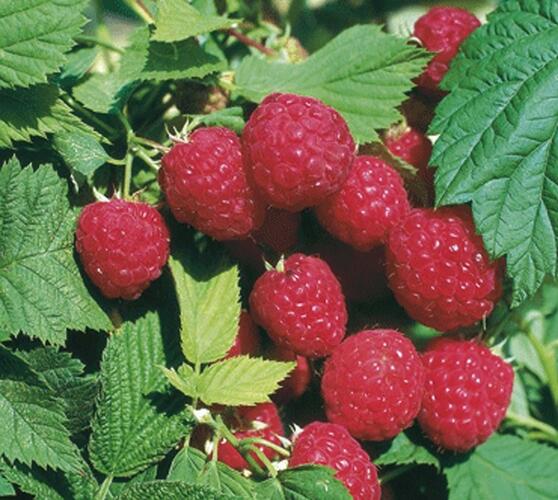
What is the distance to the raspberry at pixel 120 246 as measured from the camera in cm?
115

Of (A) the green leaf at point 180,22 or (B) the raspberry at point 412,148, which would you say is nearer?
(A) the green leaf at point 180,22

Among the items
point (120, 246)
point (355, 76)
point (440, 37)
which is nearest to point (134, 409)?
point (120, 246)

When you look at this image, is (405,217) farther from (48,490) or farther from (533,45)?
(48,490)

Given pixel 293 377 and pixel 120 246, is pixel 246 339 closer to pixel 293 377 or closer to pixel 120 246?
pixel 293 377

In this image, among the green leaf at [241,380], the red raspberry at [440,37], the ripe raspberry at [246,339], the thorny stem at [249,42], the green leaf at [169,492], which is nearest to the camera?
the green leaf at [169,492]

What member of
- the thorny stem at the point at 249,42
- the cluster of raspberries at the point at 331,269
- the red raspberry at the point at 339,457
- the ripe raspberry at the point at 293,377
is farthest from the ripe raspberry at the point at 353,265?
the thorny stem at the point at 249,42

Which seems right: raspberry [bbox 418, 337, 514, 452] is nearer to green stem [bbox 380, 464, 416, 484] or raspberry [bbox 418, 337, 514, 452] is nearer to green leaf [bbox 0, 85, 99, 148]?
green stem [bbox 380, 464, 416, 484]

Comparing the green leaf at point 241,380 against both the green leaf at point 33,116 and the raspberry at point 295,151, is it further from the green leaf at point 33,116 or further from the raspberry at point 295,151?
the green leaf at point 33,116

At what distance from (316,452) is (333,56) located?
0.57 m

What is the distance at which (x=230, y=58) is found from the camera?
152 cm

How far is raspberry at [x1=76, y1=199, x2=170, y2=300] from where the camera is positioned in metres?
1.15

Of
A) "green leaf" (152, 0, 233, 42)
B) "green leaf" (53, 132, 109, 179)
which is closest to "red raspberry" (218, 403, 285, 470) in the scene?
"green leaf" (53, 132, 109, 179)

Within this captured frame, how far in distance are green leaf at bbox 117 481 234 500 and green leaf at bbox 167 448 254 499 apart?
32 millimetres

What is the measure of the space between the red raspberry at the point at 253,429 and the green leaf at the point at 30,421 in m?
0.18
